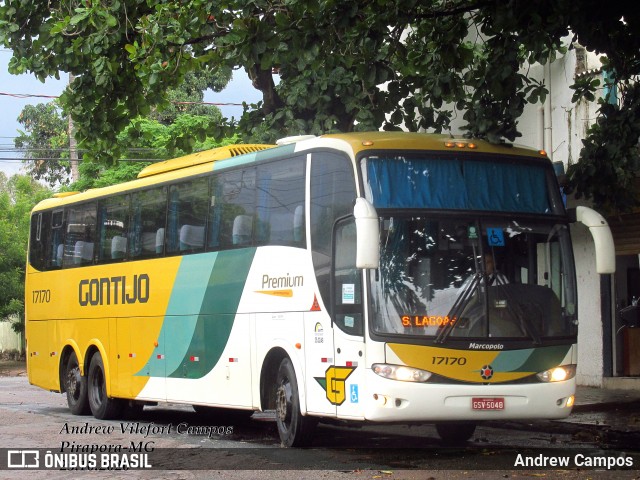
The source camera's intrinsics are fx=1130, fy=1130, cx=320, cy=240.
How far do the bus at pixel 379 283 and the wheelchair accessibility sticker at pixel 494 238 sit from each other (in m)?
0.02

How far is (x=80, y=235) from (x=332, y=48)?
22.6 ft

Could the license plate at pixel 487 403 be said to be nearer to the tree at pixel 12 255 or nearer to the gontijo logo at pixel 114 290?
the gontijo logo at pixel 114 290

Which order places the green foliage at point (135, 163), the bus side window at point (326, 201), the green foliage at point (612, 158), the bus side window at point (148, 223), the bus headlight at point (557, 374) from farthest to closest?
the green foliage at point (135, 163) < the bus side window at point (148, 223) < the green foliage at point (612, 158) < the bus side window at point (326, 201) < the bus headlight at point (557, 374)

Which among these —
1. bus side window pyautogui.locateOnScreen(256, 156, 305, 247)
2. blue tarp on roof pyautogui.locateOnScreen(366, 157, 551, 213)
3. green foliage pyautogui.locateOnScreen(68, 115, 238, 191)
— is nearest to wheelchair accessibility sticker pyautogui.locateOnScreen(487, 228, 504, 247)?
blue tarp on roof pyautogui.locateOnScreen(366, 157, 551, 213)

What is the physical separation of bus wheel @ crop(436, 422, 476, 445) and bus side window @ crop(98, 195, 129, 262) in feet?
20.3

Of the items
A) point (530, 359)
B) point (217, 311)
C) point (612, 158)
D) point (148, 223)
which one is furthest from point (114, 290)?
point (530, 359)

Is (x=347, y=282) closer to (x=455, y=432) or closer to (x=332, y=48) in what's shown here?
(x=455, y=432)

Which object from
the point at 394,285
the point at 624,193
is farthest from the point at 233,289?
the point at 624,193

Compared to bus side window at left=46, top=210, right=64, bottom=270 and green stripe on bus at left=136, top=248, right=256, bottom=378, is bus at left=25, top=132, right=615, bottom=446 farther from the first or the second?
bus side window at left=46, top=210, right=64, bottom=270

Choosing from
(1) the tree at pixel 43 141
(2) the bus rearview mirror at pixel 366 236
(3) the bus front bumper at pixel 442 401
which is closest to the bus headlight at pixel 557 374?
(3) the bus front bumper at pixel 442 401

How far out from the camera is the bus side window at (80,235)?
1825cm

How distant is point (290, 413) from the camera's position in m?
12.7

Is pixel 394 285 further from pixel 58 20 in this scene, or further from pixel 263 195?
pixel 58 20

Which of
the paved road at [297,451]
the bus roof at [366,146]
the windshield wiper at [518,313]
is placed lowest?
the paved road at [297,451]
